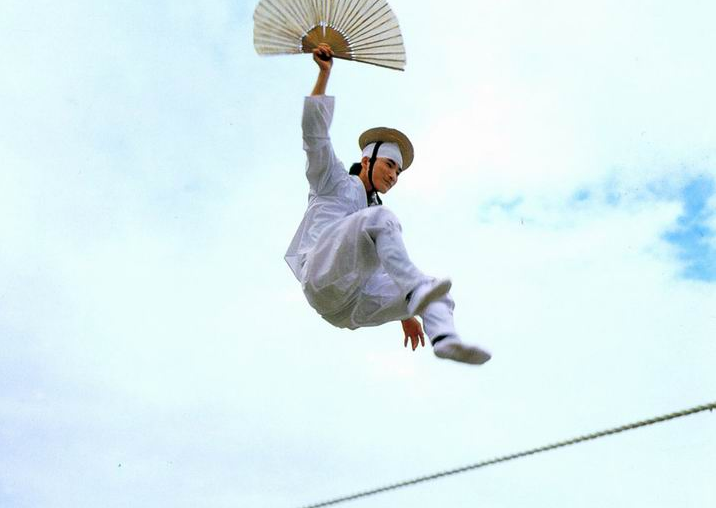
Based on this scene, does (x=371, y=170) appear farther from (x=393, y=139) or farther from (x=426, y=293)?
(x=426, y=293)

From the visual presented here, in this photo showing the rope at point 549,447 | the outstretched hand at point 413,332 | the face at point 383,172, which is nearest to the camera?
the rope at point 549,447

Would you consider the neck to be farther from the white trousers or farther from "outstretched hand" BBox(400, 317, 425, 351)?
"outstretched hand" BBox(400, 317, 425, 351)

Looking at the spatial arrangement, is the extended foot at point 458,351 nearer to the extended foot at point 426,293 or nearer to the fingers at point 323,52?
the extended foot at point 426,293

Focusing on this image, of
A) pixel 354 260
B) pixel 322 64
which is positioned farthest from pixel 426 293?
pixel 322 64

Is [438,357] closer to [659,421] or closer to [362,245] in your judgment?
[362,245]

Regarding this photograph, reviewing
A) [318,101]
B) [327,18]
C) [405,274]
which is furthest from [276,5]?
[405,274]

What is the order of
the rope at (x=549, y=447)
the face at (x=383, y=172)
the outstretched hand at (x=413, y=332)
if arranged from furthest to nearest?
the outstretched hand at (x=413, y=332)
the face at (x=383, y=172)
the rope at (x=549, y=447)

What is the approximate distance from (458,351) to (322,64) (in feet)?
6.23

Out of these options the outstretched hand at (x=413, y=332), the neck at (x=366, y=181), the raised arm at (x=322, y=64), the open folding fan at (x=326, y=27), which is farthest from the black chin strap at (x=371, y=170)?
the outstretched hand at (x=413, y=332)

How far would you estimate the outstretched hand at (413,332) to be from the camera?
19.3ft

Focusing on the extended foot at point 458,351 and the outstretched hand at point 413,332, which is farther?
the outstretched hand at point 413,332

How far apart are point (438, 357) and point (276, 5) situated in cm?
237

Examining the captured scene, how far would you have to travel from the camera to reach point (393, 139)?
5.83 m

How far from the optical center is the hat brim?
580cm
